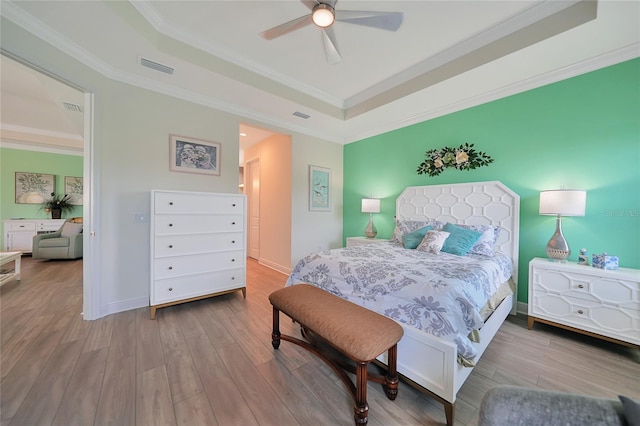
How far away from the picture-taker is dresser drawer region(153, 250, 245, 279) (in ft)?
8.28

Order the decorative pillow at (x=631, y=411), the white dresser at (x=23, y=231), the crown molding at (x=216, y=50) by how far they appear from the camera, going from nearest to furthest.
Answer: the decorative pillow at (x=631, y=411) → the crown molding at (x=216, y=50) → the white dresser at (x=23, y=231)

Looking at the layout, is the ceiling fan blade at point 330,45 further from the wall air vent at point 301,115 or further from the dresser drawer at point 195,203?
the dresser drawer at point 195,203

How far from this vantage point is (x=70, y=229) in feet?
16.3

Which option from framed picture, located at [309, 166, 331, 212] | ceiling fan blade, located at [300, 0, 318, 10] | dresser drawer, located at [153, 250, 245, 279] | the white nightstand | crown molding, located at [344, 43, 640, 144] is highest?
ceiling fan blade, located at [300, 0, 318, 10]

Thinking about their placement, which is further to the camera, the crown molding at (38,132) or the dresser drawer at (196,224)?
the crown molding at (38,132)

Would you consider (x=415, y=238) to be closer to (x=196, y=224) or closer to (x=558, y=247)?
(x=558, y=247)

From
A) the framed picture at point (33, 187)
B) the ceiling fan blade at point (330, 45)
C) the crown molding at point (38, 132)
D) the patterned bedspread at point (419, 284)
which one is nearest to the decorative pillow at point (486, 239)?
the patterned bedspread at point (419, 284)

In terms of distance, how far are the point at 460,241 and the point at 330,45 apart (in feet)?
7.87

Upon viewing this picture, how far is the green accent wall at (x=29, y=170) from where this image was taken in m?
5.34

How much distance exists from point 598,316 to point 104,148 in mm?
5061

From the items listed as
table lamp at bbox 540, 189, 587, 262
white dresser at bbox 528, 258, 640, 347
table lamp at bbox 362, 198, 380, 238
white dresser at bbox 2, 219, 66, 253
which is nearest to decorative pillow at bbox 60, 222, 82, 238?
white dresser at bbox 2, 219, 66, 253

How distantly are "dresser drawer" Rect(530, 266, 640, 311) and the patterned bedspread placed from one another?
30 centimetres

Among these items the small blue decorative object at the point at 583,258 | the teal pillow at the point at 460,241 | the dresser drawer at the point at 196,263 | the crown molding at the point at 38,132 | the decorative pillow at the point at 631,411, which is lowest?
the dresser drawer at the point at 196,263

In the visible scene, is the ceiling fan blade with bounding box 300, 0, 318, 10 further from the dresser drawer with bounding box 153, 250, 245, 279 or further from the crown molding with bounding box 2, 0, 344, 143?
the dresser drawer with bounding box 153, 250, 245, 279
